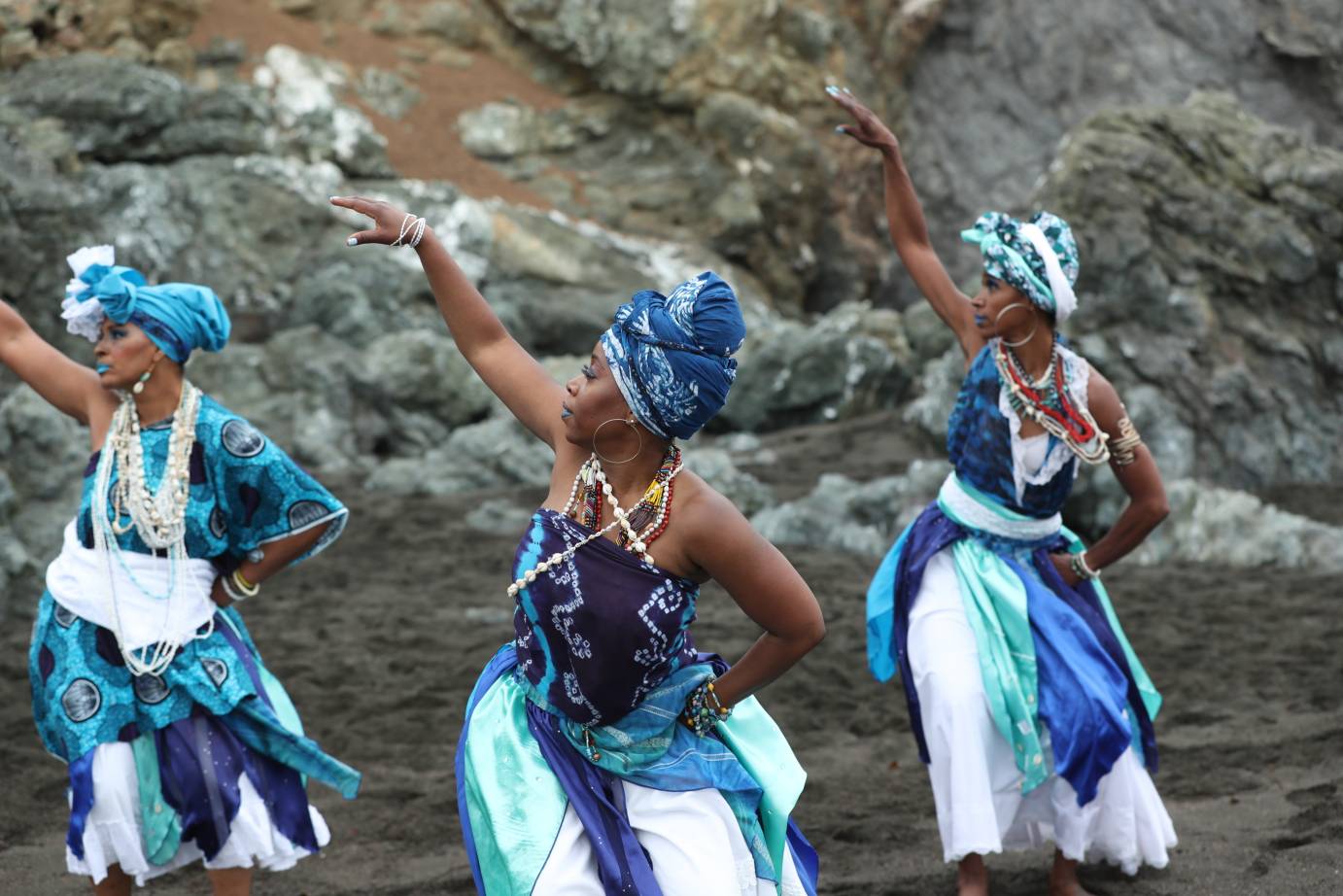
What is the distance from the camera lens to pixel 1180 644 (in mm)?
7766

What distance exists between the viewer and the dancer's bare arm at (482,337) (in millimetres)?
3188

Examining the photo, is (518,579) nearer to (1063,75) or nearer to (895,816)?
(895,816)

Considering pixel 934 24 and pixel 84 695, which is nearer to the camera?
pixel 84 695

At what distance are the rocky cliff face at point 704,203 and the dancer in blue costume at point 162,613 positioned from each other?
4.87 m

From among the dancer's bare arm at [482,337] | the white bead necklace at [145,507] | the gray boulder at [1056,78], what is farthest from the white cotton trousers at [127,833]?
the gray boulder at [1056,78]

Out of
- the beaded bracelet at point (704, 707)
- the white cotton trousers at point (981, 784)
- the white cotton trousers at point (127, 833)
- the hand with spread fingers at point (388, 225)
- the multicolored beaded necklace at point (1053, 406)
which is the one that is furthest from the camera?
the multicolored beaded necklace at point (1053, 406)

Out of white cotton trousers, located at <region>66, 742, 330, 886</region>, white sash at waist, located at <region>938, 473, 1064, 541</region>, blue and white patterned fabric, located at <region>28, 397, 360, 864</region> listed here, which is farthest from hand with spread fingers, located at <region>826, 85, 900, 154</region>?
white cotton trousers, located at <region>66, 742, 330, 886</region>

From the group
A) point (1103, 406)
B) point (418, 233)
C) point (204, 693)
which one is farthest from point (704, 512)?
point (1103, 406)

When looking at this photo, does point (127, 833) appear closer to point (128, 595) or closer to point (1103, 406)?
point (128, 595)

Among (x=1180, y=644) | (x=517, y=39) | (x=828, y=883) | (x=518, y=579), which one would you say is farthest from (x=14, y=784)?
(x=517, y=39)

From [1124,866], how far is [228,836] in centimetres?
239

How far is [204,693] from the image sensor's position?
13.2ft

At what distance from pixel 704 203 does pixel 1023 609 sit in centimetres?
1698

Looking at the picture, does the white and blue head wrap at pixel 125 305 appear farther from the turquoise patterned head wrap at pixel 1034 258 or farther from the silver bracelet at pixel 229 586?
the turquoise patterned head wrap at pixel 1034 258
